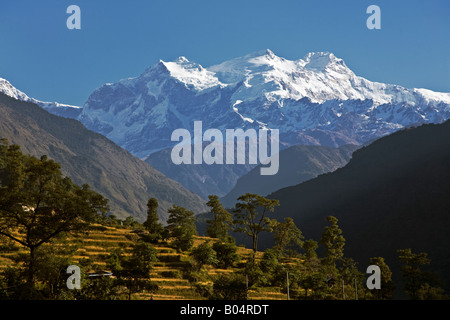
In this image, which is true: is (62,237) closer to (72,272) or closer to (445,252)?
(72,272)

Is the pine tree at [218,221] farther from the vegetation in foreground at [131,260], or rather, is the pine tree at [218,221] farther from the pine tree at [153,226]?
the pine tree at [153,226]

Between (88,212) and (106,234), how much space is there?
169 feet

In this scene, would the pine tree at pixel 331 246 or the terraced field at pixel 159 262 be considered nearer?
the terraced field at pixel 159 262

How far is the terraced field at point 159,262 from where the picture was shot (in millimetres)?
83738

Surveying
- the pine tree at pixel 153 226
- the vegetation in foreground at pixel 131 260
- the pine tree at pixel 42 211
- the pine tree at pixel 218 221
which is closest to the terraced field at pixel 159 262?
the vegetation in foreground at pixel 131 260

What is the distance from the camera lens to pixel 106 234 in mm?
111938

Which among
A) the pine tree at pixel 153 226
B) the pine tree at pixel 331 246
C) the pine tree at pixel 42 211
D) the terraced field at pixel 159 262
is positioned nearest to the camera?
the pine tree at pixel 42 211

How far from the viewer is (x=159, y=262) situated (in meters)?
98.6

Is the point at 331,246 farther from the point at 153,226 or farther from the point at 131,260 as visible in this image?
the point at 131,260

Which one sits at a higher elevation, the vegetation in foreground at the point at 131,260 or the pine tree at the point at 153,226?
the pine tree at the point at 153,226

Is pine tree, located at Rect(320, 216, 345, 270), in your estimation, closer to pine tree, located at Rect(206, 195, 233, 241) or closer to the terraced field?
the terraced field

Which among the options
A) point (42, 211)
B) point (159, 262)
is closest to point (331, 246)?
point (159, 262)
